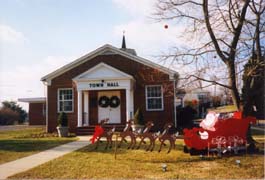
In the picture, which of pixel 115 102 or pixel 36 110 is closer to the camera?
pixel 115 102

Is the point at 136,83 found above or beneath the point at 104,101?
above

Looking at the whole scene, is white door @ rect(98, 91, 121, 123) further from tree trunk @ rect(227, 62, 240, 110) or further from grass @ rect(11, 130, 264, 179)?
tree trunk @ rect(227, 62, 240, 110)

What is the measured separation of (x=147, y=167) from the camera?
956cm

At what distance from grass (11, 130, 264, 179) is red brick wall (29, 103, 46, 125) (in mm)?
29523

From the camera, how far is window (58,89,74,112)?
24109 mm

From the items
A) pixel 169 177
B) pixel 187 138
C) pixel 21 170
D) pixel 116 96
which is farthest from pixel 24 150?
pixel 116 96

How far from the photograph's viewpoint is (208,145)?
11.2m

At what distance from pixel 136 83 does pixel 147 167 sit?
13.8 m

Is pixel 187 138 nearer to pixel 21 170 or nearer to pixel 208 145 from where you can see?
pixel 208 145

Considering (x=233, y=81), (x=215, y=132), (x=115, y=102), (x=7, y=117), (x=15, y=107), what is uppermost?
(x=15, y=107)

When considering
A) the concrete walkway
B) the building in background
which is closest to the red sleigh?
the concrete walkway

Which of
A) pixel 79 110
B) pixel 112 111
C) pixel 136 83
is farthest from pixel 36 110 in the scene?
pixel 136 83

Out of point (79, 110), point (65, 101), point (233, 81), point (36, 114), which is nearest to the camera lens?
point (233, 81)

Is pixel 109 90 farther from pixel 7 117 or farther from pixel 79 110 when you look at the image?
pixel 7 117
